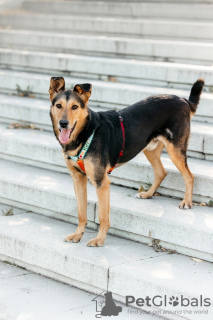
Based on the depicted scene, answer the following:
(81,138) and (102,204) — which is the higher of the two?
(81,138)

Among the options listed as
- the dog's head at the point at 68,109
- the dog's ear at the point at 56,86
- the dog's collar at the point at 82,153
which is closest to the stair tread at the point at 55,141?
the dog's collar at the point at 82,153

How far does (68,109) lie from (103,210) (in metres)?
0.99

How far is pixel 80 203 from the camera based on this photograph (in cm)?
521

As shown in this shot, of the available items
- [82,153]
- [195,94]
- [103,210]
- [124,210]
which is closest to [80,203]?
[103,210]

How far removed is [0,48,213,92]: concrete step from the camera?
24.2 ft

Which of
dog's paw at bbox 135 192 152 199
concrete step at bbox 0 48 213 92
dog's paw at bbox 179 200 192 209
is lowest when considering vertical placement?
dog's paw at bbox 135 192 152 199

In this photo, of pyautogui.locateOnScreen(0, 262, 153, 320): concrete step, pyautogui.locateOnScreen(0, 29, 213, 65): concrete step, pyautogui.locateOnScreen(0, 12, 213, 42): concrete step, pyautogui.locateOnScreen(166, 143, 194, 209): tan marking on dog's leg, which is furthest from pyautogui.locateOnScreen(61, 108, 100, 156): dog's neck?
pyautogui.locateOnScreen(0, 12, 213, 42): concrete step

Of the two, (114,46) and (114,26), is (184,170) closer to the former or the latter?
(114,46)

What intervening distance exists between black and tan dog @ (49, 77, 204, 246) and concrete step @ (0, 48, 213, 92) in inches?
69.6

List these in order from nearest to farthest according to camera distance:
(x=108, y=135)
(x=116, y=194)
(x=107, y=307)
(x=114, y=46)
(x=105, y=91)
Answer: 1. (x=107, y=307)
2. (x=108, y=135)
3. (x=116, y=194)
4. (x=105, y=91)
5. (x=114, y=46)

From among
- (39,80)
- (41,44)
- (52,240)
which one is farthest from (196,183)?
(41,44)

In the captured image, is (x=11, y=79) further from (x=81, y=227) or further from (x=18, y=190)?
(x=81, y=227)

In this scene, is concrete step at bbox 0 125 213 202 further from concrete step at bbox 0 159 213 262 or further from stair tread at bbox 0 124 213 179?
concrete step at bbox 0 159 213 262

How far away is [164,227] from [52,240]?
1086 mm
